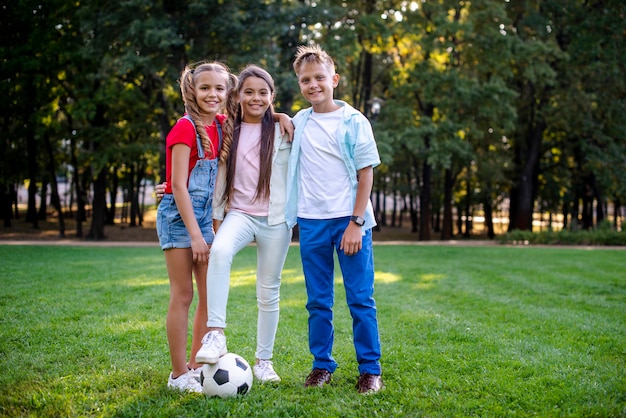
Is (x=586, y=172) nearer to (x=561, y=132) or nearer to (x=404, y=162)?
(x=561, y=132)

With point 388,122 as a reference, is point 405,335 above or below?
below

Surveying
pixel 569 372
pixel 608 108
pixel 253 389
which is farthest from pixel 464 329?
pixel 608 108

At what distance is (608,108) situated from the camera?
22062 mm

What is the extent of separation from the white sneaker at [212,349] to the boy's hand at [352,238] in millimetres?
951

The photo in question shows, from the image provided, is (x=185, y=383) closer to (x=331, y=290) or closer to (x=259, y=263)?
(x=259, y=263)

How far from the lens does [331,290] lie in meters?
3.83

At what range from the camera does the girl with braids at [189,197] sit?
3.43m

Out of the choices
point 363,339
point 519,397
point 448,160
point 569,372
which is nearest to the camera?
point 519,397

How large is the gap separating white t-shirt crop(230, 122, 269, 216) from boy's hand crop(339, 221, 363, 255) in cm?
55

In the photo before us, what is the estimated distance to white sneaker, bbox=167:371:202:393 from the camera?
3520 mm

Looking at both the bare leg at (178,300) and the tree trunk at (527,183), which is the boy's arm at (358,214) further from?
the tree trunk at (527,183)

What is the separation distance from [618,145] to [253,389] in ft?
75.5

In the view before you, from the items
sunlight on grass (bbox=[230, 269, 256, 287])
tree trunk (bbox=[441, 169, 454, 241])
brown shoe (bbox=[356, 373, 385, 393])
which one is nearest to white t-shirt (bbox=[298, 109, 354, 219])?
brown shoe (bbox=[356, 373, 385, 393])

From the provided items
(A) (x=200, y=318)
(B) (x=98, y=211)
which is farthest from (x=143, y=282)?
(B) (x=98, y=211)
